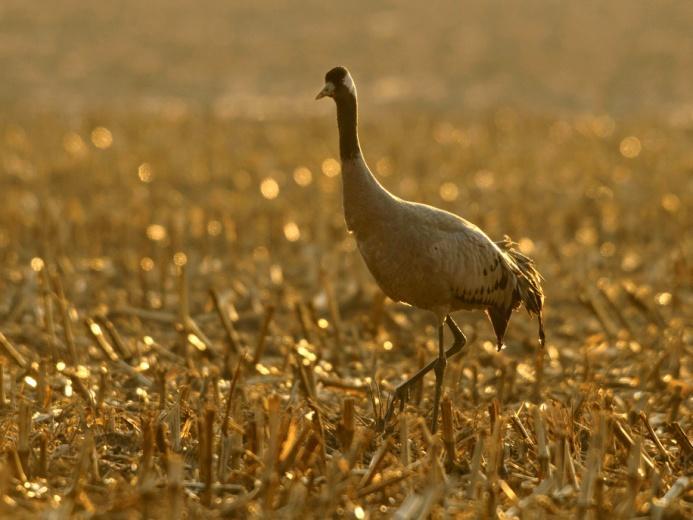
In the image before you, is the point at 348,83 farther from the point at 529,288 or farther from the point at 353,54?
the point at 353,54

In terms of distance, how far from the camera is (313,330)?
862cm

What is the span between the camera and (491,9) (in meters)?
44.2

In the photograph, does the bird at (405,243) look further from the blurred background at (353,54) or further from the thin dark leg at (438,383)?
the blurred background at (353,54)

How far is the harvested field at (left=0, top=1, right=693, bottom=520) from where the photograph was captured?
5.14 meters

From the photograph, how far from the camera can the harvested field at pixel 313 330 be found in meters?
5.14

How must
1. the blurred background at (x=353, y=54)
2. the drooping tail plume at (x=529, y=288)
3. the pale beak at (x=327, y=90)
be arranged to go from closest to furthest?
the pale beak at (x=327, y=90) < the drooping tail plume at (x=529, y=288) < the blurred background at (x=353, y=54)

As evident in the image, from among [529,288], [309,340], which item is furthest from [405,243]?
[309,340]

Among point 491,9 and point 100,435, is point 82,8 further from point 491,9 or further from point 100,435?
point 100,435

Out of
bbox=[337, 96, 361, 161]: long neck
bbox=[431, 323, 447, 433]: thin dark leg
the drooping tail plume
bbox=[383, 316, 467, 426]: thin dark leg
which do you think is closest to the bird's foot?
bbox=[383, 316, 467, 426]: thin dark leg

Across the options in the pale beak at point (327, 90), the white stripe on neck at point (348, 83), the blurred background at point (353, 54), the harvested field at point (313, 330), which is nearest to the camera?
the harvested field at point (313, 330)

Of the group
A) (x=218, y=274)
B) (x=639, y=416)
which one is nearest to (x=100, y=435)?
(x=639, y=416)

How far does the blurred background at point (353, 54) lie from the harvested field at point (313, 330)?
777 centimetres

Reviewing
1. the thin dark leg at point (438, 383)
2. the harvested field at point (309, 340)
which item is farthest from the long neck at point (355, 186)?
the harvested field at point (309, 340)

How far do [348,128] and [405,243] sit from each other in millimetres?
678
